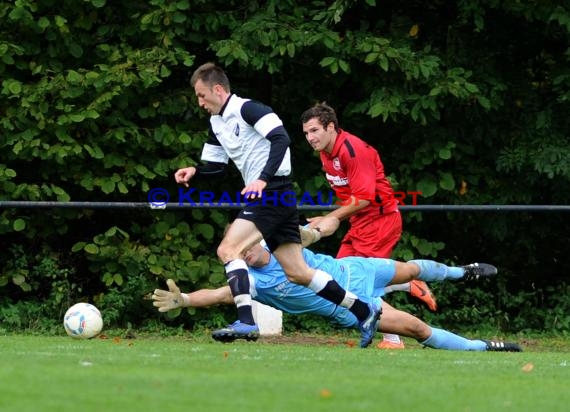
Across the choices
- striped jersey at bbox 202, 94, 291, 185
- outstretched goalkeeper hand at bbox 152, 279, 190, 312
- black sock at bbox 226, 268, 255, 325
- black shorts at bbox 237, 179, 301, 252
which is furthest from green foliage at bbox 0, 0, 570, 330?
black sock at bbox 226, 268, 255, 325

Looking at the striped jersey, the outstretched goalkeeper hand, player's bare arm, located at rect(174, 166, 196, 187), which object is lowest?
the outstretched goalkeeper hand

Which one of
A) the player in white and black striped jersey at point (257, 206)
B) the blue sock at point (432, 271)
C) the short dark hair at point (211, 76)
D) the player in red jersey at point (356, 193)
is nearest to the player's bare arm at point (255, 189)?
the player in white and black striped jersey at point (257, 206)

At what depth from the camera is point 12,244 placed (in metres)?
13.3

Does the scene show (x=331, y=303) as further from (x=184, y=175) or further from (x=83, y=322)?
(x=83, y=322)

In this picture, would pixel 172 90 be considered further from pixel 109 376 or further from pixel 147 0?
pixel 109 376

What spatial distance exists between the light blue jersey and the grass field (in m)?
0.80

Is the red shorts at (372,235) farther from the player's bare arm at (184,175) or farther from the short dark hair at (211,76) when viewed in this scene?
the short dark hair at (211,76)

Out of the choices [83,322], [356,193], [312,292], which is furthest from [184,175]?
[356,193]

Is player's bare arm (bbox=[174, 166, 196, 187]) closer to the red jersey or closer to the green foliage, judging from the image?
the red jersey

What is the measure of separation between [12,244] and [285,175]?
16.0 feet

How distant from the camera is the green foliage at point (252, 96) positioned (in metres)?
12.8

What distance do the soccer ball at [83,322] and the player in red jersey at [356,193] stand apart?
194 centimetres

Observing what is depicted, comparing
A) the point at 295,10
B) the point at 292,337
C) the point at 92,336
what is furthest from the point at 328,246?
the point at 92,336

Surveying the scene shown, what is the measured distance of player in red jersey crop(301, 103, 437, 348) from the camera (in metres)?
10.9
